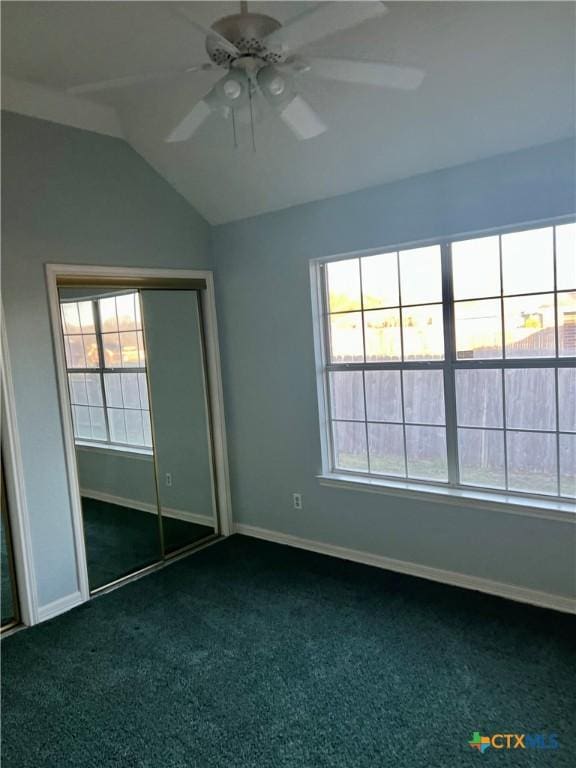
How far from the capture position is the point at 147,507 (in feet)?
13.1

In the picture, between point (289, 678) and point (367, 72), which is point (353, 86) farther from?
point (289, 678)

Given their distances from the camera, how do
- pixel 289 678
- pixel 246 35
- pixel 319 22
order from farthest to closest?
pixel 289 678, pixel 246 35, pixel 319 22

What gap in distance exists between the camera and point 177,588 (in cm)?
360

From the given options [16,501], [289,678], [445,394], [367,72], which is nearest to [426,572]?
[445,394]

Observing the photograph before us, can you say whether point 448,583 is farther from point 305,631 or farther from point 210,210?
point 210,210

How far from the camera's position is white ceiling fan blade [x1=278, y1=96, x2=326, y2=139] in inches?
79.7

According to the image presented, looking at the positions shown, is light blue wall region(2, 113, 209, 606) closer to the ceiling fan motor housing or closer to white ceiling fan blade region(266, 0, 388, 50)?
the ceiling fan motor housing

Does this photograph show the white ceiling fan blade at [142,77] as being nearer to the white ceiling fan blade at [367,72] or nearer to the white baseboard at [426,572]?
the white ceiling fan blade at [367,72]

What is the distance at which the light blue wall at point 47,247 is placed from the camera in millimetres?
3139

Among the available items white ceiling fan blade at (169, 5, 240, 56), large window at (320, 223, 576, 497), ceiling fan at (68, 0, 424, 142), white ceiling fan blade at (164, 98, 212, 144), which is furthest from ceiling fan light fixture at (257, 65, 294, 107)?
large window at (320, 223, 576, 497)

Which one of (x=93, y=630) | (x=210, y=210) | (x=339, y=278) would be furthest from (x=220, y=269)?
(x=93, y=630)

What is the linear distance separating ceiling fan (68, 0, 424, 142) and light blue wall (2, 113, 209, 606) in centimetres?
151

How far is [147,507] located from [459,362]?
2395mm

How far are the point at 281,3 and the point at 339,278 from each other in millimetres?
1713
